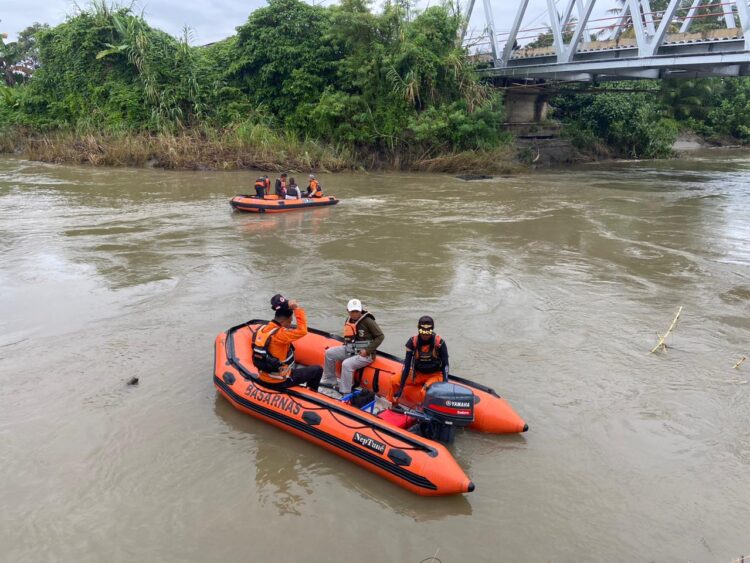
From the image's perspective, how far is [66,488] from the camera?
4.76m

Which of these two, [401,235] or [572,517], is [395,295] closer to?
[401,235]

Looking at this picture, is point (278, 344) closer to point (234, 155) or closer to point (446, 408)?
point (446, 408)

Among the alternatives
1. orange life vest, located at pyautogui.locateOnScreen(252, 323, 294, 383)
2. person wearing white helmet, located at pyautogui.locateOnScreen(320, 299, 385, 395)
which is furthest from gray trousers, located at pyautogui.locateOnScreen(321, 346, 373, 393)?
orange life vest, located at pyautogui.locateOnScreen(252, 323, 294, 383)

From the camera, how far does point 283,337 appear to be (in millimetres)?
5527

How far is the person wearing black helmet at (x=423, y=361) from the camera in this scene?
5496 mm

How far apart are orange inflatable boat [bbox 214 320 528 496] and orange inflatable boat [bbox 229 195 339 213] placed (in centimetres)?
925

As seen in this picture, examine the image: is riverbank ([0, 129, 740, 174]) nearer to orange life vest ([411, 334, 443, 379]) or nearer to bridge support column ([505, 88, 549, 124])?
bridge support column ([505, 88, 549, 124])

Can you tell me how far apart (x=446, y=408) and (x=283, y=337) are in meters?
1.66

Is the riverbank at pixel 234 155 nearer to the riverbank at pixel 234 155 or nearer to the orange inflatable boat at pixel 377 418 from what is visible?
the riverbank at pixel 234 155

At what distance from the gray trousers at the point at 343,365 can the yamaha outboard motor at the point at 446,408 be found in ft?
3.38

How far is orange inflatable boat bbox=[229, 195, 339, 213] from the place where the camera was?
15312 mm

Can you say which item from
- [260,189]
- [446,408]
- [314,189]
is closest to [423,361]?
[446,408]

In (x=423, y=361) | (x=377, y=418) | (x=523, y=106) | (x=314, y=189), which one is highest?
(x=523, y=106)

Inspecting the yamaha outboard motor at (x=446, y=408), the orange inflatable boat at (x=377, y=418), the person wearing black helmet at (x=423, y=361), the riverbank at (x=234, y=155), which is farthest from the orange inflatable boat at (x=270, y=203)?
the yamaha outboard motor at (x=446, y=408)
